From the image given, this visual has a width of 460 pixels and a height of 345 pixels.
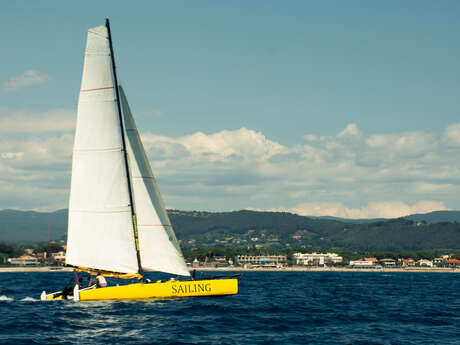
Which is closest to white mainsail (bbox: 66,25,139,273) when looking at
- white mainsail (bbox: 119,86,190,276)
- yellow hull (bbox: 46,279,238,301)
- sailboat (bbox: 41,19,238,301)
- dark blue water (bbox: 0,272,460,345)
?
sailboat (bbox: 41,19,238,301)

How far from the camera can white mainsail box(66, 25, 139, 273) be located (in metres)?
39.9

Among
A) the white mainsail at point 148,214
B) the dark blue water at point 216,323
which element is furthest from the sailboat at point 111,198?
the dark blue water at point 216,323

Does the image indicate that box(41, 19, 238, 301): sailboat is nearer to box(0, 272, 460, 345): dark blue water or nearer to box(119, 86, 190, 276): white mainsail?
box(119, 86, 190, 276): white mainsail

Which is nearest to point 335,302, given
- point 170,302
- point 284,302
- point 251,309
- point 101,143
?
point 284,302

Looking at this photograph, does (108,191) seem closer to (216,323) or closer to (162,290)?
(162,290)

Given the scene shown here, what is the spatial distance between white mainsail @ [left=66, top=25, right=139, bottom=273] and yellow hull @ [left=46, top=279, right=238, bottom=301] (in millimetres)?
2015

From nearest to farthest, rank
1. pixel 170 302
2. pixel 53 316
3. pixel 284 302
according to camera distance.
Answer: pixel 53 316 → pixel 170 302 → pixel 284 302

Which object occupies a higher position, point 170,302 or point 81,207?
point 81,207

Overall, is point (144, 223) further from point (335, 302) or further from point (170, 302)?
point (335, 302)

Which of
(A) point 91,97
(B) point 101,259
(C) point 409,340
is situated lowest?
(C) point 409,340

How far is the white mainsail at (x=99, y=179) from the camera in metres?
39.9

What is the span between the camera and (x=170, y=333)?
96.1ft

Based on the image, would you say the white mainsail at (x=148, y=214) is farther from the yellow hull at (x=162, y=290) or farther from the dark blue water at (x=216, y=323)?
the dark blue water at (x=216, y=323)

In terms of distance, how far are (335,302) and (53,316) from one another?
2192cm
